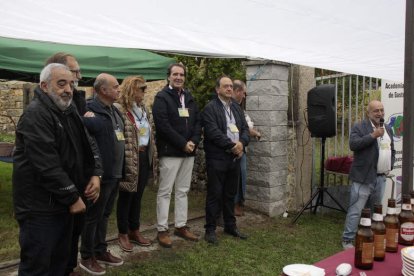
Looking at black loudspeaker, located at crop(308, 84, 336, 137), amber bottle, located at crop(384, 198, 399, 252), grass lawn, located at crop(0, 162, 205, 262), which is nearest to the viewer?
amber bottle, located at crop(384, 198, 399, 252)

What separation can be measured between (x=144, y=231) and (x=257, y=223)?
1593 millimetres

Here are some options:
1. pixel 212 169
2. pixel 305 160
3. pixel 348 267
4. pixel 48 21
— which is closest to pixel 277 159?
pixel 305 160

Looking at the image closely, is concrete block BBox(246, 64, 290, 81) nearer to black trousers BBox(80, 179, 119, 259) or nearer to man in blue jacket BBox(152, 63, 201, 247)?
man in blue jacket BBox(152, 63, 201, 247)

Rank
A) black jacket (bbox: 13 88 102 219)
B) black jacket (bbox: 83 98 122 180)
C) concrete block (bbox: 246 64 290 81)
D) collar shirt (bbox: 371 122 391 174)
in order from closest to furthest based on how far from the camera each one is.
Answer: black jacket (bbox: 13 88 102 219)
black jacket (bbox: 83 98 122 180)
collar shirt (bbox: 371 122 391 174)
concrete block (bbox: 246 64 290 81)

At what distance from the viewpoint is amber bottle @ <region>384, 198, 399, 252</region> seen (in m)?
2.32

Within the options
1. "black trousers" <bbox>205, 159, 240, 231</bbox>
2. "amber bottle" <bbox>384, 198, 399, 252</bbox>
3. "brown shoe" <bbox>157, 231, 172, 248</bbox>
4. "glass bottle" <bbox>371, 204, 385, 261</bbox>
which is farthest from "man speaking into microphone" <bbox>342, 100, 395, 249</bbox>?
"glass bottle" <bbox>371, 204, 385, 261</bbox>

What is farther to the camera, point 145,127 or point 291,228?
point 291,228

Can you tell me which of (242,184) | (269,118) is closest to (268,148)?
(269,118)

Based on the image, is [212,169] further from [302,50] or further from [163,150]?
[302,50]

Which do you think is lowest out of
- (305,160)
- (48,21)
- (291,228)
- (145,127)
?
(291,228)

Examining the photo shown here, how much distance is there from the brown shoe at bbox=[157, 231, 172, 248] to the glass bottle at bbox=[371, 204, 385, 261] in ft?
9.47

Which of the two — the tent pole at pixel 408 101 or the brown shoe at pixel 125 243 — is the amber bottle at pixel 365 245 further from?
the brown shoe at pixel 125 243

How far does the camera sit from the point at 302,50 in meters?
2.67

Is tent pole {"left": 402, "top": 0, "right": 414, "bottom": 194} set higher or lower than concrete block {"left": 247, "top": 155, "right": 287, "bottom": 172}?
higher
